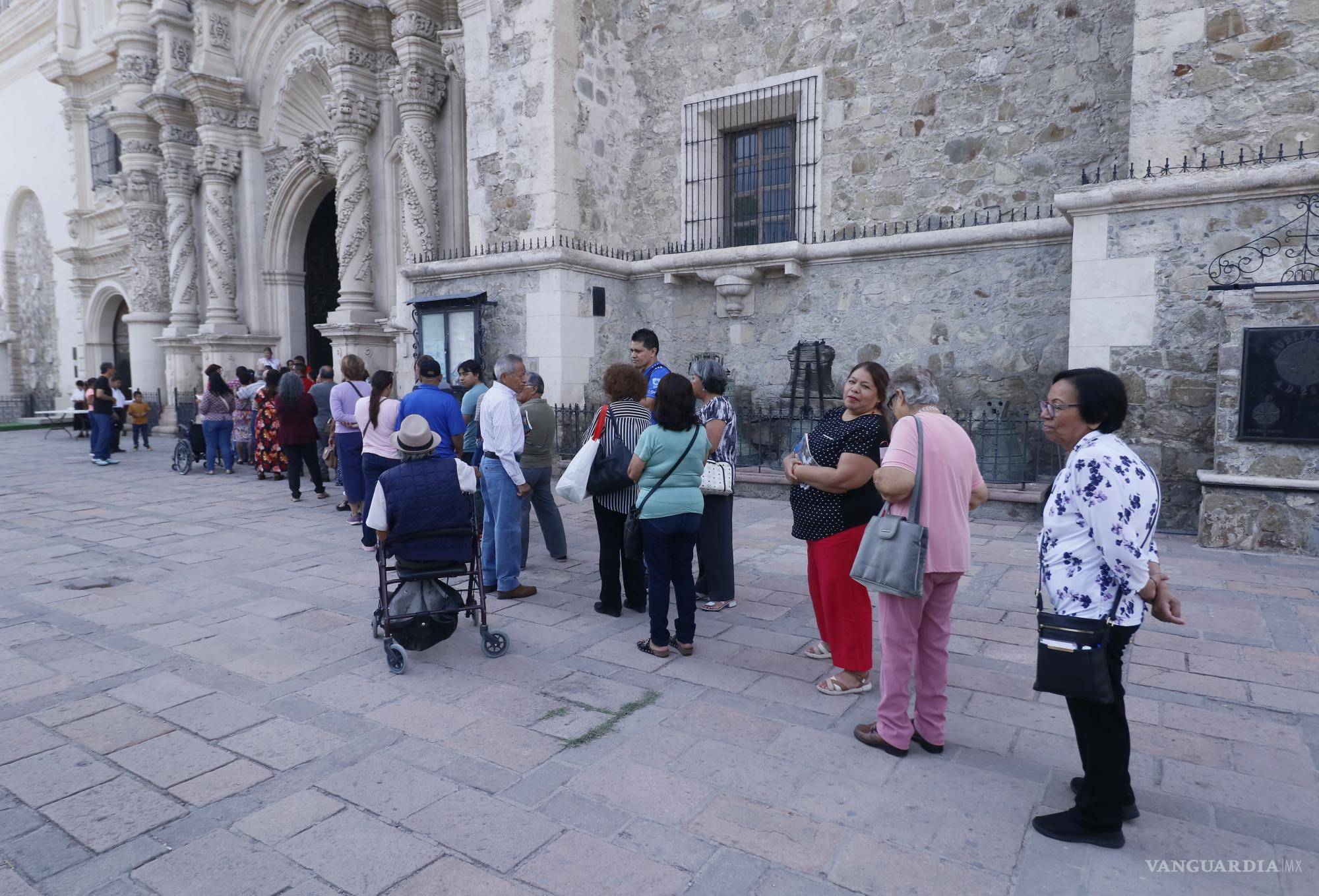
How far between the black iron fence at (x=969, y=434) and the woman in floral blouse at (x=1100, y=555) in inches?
191

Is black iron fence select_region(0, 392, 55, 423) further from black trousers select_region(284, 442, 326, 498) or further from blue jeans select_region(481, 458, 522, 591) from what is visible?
blue jeans select_region(481, 458, 522, 591)

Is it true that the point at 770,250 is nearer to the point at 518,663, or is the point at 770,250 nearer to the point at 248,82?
the point at 518,663

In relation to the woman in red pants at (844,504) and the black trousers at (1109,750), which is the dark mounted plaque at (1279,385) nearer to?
the woman in red pants at (844,504)

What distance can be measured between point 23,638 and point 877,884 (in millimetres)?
5149

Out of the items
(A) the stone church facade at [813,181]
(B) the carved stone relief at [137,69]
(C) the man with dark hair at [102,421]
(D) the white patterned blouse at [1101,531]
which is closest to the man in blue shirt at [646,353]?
(D) the white patterned blouse at [1101,531]

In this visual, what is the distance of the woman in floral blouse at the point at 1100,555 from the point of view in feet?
8.04

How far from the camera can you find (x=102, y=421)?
13.1 metres

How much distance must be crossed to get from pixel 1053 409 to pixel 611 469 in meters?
2.78

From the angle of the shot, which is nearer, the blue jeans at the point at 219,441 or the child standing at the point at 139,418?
the blue jeans at the point at 219,441

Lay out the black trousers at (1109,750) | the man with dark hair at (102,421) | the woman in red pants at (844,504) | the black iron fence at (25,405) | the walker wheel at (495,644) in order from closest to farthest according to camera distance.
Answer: the black trousers at (1109,750) → the woman in red pants at (844,504) → the walker wheel at (495,644) → the man with dark hair at (102,421) → the black iron fence at (25,405)

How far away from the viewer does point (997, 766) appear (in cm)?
314

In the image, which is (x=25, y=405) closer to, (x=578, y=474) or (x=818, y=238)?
(x=818, y=238)

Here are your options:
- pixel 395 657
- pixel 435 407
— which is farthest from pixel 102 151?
pixel 395 657

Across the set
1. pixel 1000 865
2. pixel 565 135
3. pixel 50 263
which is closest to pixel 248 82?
pixel 565 135
